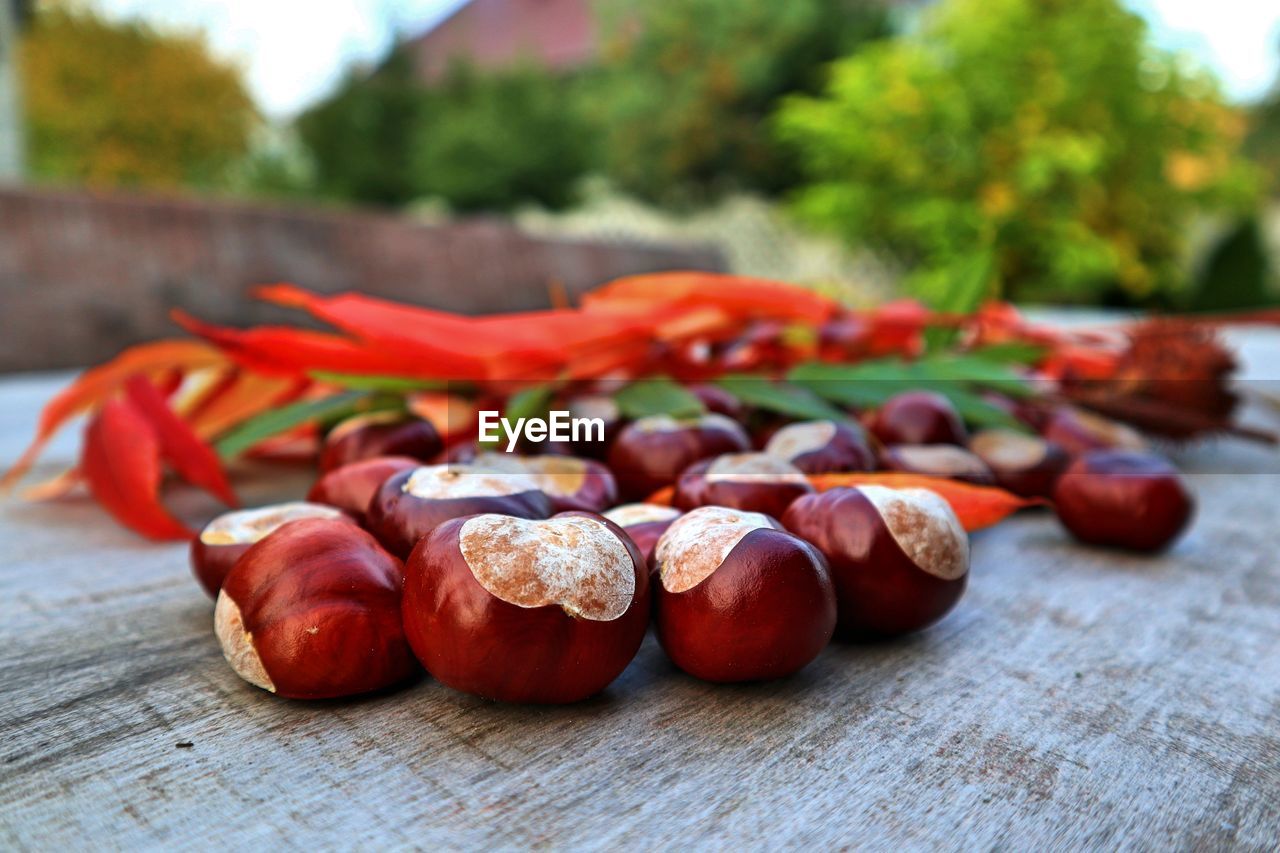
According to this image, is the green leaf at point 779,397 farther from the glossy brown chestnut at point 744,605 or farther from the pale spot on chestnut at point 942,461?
the glossy brown chestnut at point 744,605

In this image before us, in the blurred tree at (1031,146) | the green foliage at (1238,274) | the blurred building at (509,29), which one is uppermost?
the blurred building at (509,29)

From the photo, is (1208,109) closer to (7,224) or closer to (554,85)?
(554,85)

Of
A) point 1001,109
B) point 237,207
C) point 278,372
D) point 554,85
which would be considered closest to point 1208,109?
point 1001,109

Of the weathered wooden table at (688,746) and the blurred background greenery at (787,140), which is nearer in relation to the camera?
the weathered wooden table at (688,746)

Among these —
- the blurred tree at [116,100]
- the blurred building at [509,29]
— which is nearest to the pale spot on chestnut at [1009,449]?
the blurred tree at [116,100]

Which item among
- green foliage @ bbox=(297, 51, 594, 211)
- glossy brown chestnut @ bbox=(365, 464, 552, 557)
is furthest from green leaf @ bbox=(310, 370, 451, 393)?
green foliage @ bbox=(297, 51, 594, 211)
